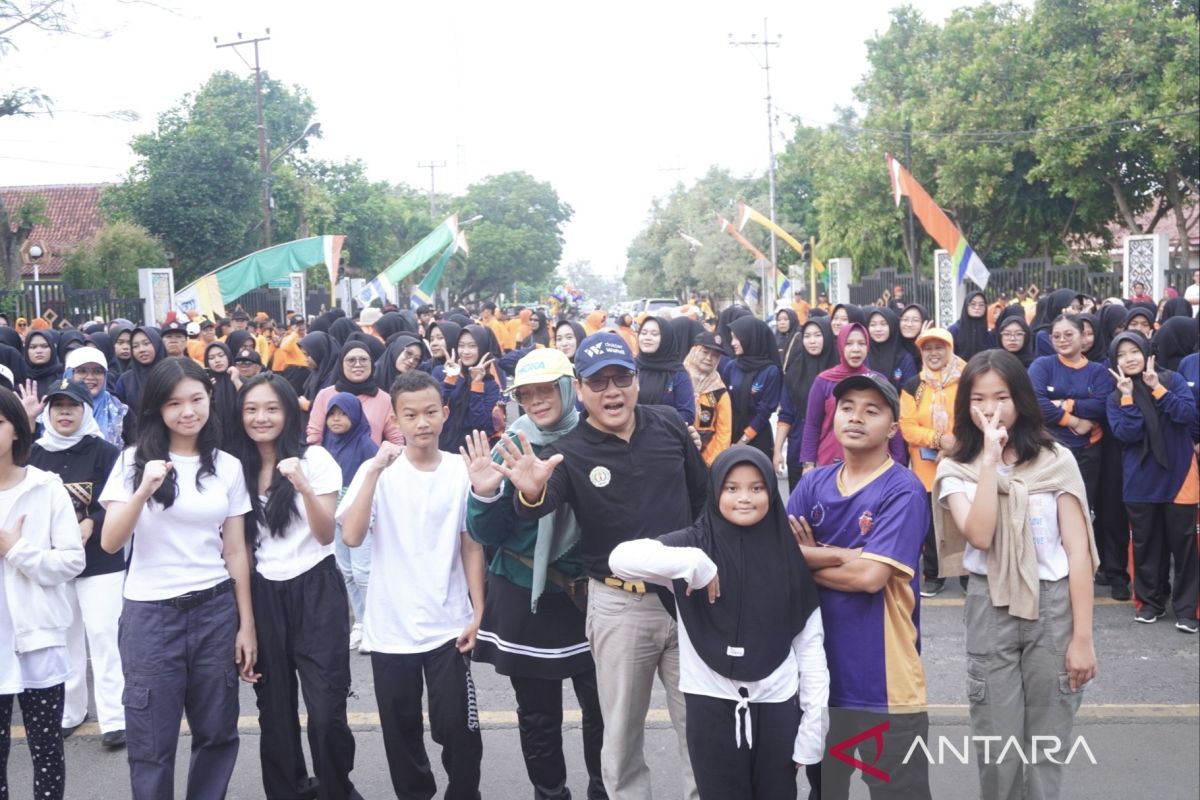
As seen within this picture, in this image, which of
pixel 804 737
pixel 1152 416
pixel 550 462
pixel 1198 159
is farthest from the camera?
pixel 1198 159

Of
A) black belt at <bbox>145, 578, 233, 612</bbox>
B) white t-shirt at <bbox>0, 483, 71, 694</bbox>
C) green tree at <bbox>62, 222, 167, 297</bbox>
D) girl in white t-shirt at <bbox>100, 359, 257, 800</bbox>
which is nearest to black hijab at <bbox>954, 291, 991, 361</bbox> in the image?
girl in white t-shirt at <bbox>100, 359, 257, 800</bbox>

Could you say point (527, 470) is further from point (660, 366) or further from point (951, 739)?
point (660, 366)

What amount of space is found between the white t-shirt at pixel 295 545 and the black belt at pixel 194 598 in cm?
20

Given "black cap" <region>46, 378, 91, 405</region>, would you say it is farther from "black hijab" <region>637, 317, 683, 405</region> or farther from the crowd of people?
→ "black hijab" <region>637, 317, 683, 405</region>

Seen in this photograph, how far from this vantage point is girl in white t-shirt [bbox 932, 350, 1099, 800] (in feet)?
12.1

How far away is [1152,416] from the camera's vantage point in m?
6.77

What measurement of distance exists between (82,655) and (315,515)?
2.35 metres

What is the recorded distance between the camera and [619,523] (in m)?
3.82

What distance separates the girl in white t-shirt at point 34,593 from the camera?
156 inches

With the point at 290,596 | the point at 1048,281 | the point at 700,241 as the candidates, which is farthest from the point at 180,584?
the point at 700,241

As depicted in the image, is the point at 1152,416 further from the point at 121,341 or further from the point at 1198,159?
the point at 1198,159

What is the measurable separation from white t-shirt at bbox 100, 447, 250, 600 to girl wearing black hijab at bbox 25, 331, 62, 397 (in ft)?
15.6

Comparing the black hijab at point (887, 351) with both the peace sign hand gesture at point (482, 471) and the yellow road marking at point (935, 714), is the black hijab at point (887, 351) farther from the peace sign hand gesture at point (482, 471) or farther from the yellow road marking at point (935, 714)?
the peace sign hand gesture at point (482, 471)

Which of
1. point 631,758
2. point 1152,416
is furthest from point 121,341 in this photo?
point 1152,416
